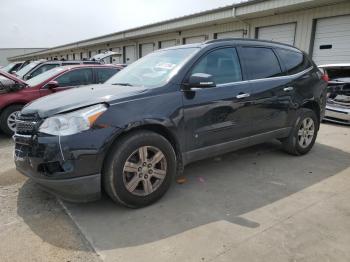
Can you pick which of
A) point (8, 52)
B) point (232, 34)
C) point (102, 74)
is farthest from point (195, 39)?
point (8, 52)

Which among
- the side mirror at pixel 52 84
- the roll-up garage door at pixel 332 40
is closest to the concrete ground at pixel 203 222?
the side mirror at pixel 52 84

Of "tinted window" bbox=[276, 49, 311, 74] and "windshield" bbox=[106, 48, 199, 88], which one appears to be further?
"tinted window" bbox=[276, 49, 311, 74]

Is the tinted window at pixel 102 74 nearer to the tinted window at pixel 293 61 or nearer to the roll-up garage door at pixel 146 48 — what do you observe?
the tinted window at pixel 293 61

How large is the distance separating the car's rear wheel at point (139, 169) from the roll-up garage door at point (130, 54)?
767 inches

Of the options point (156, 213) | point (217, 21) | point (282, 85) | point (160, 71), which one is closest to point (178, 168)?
point (156, 213)

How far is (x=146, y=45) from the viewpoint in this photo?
67.4 feet

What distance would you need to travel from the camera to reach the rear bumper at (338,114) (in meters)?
7.44

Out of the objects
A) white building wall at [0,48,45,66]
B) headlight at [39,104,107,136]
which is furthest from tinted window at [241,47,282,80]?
white building wall at [0,48,45,66]

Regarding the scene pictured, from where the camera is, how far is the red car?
250 inches

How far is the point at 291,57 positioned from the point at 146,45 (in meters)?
16.8

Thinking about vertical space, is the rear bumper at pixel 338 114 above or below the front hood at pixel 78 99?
below

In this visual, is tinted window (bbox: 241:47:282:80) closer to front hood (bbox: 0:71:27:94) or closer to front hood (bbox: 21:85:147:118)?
front hood (bbox: 21:85:147:118)

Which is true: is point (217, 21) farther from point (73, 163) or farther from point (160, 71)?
point (73, 163)

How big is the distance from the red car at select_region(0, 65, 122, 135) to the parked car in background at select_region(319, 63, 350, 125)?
229 inches
